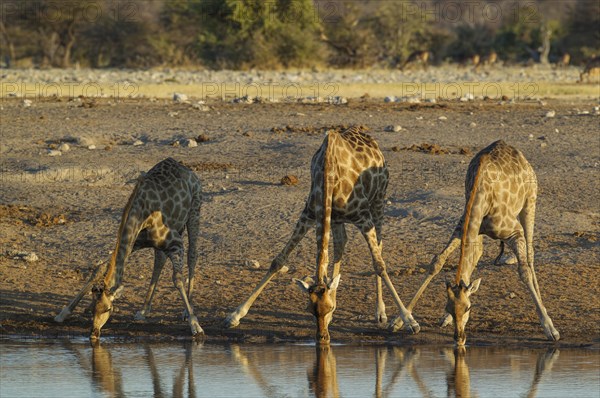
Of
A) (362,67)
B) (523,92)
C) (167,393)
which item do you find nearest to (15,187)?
(167,393)

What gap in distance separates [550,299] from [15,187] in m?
7.86

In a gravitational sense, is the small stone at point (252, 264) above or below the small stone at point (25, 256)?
above

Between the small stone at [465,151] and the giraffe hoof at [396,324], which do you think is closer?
the giraffe hoof at [396,324]

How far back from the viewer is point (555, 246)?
41.4ft

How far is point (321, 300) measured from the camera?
905 cm

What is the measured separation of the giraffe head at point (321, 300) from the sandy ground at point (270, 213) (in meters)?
0.65

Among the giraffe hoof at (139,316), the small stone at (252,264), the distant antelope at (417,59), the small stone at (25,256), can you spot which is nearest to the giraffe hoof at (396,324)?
the giraffe hoof at (139,316)

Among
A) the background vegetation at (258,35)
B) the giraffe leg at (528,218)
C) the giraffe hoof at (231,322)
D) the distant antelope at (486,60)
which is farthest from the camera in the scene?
the distant antelope at (486,60)

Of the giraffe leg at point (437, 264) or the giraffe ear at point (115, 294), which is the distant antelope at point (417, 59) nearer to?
the giraffe leg at point (437, 264)

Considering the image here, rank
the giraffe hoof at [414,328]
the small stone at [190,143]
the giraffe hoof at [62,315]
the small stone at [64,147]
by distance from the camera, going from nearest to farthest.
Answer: the giraffe hoof at [414,328] < the giraffe hoof at [62,315] < the small stone at [64,147] < the small stone at [190,143]

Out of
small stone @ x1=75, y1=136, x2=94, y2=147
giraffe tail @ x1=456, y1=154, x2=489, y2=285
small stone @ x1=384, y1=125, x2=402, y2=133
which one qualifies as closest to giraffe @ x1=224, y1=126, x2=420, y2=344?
giraffe tail @ x1=456, y1=154, x2=489, y2=285

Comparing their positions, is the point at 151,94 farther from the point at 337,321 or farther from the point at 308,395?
the point at 308,395

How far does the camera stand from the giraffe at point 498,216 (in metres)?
9.65

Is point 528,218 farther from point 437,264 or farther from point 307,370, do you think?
point 307,370
